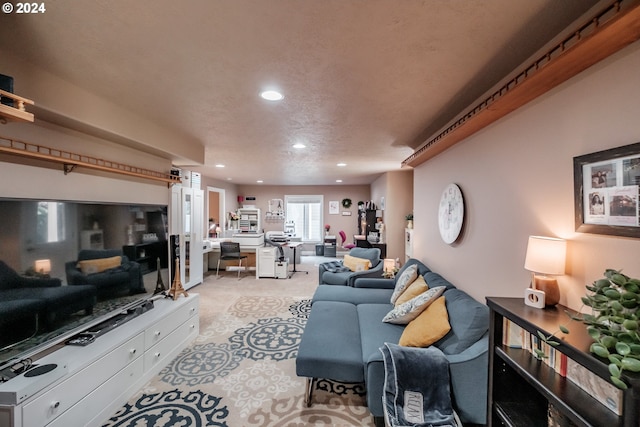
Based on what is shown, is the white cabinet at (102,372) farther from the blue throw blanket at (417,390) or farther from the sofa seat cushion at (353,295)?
the blue throw blanket at (417,390)

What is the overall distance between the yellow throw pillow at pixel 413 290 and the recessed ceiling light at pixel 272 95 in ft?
7.10

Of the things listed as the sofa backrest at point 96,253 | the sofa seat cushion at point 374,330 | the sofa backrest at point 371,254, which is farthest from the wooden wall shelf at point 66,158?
the sofa backrest at point 371,254

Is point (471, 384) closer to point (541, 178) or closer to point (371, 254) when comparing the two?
point (541, 178)

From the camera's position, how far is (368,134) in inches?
117

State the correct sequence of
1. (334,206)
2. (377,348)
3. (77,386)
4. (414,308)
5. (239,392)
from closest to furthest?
(77,386) < (377,348) < (239,392) < (414,308) < (334,206)

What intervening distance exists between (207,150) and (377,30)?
3.18 metres

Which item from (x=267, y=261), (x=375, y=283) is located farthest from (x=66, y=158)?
(x=267, y=261)

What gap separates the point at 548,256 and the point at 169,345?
3068 mm

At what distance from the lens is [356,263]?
14.8 ft

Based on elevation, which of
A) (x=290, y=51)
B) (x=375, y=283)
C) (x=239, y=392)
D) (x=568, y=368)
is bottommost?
(x=239, y=392)

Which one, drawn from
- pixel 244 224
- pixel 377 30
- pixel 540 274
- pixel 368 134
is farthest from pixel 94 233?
pixel 244 224

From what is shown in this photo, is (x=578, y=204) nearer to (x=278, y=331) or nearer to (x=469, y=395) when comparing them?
(x=469, y=395)

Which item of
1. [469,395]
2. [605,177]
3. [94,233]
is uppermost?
[605,177]

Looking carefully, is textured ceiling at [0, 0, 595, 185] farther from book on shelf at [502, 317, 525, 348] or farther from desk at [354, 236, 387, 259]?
desk at [354, 236, 387, 259]
